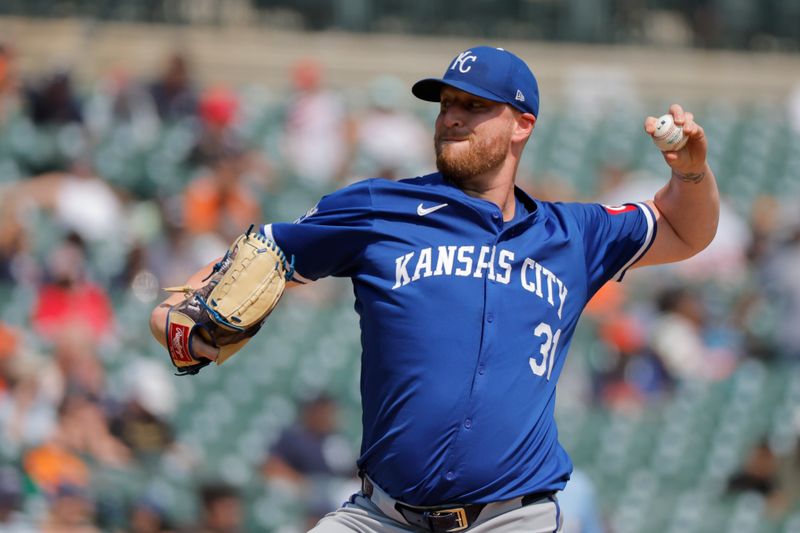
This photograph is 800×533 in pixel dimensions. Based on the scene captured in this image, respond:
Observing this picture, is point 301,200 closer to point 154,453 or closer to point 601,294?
point 601,294

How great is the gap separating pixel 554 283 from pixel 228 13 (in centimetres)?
1011

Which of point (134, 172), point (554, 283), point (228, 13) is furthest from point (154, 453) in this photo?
point (228, 13)

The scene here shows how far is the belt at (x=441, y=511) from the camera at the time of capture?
3307 mm

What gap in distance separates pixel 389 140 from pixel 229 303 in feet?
24.4

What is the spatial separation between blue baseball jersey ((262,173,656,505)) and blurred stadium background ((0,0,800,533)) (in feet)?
7.18

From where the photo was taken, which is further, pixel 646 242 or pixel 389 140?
pixel 389 140

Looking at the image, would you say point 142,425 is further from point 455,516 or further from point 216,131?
point 455,516

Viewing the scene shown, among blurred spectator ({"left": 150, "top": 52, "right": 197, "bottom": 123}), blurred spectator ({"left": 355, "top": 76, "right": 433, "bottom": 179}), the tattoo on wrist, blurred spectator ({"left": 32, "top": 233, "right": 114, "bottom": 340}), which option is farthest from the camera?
blurred spectator ({"left": 150, "top": 52, "right": 197, "bottom": 123})

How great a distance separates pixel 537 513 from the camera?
3.38 metres

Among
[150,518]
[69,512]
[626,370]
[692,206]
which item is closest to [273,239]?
[692,206]

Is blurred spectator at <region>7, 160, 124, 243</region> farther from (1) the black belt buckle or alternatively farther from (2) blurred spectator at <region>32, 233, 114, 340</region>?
(1) the black belt buckle

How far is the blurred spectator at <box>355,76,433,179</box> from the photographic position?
1036 cm

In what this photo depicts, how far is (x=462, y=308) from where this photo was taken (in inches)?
132

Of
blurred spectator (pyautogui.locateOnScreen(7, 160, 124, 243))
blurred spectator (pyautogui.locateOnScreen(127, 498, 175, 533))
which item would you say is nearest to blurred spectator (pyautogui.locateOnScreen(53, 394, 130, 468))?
blurred spectator (pyautogui.locateOnScreen(127, 498, 175, 533))
